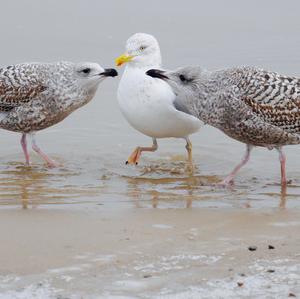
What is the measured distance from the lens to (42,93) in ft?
32.0

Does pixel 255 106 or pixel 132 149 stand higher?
pixel 255 106

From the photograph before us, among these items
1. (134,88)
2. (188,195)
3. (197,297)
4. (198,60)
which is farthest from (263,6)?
(197,297)

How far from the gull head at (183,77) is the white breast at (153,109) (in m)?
0.27

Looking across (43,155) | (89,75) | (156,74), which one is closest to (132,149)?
(89,75)

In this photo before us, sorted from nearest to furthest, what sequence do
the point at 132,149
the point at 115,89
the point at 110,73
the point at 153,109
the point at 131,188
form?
the point at 131,188 < the point at 153,109 < the point at 110,73 < the point at 132,149 < the point at 115,89

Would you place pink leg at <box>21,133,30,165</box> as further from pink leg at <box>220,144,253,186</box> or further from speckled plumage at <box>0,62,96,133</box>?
pink leg at <box>220,144,253,186</box>

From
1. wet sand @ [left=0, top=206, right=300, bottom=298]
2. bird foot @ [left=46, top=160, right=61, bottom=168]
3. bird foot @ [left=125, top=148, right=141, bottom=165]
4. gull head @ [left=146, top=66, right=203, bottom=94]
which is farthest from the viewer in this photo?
bird foot @ [left=125, top=148, right=141, bottom=165]

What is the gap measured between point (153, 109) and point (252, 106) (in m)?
1.22

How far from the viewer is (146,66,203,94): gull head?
29.5 ft

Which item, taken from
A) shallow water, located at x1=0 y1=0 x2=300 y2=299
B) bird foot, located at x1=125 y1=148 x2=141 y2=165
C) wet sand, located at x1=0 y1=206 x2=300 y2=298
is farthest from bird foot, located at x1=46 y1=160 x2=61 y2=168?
wet sand, located at x1=0 y1=206 x2=300 y2=298

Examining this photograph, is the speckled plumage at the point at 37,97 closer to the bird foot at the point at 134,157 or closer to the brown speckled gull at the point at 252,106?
the bird foot at the point at 134,157

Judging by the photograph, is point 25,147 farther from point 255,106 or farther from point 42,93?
point 255,106

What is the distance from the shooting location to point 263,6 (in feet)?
56.0

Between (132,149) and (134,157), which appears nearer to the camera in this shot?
(134,157)
